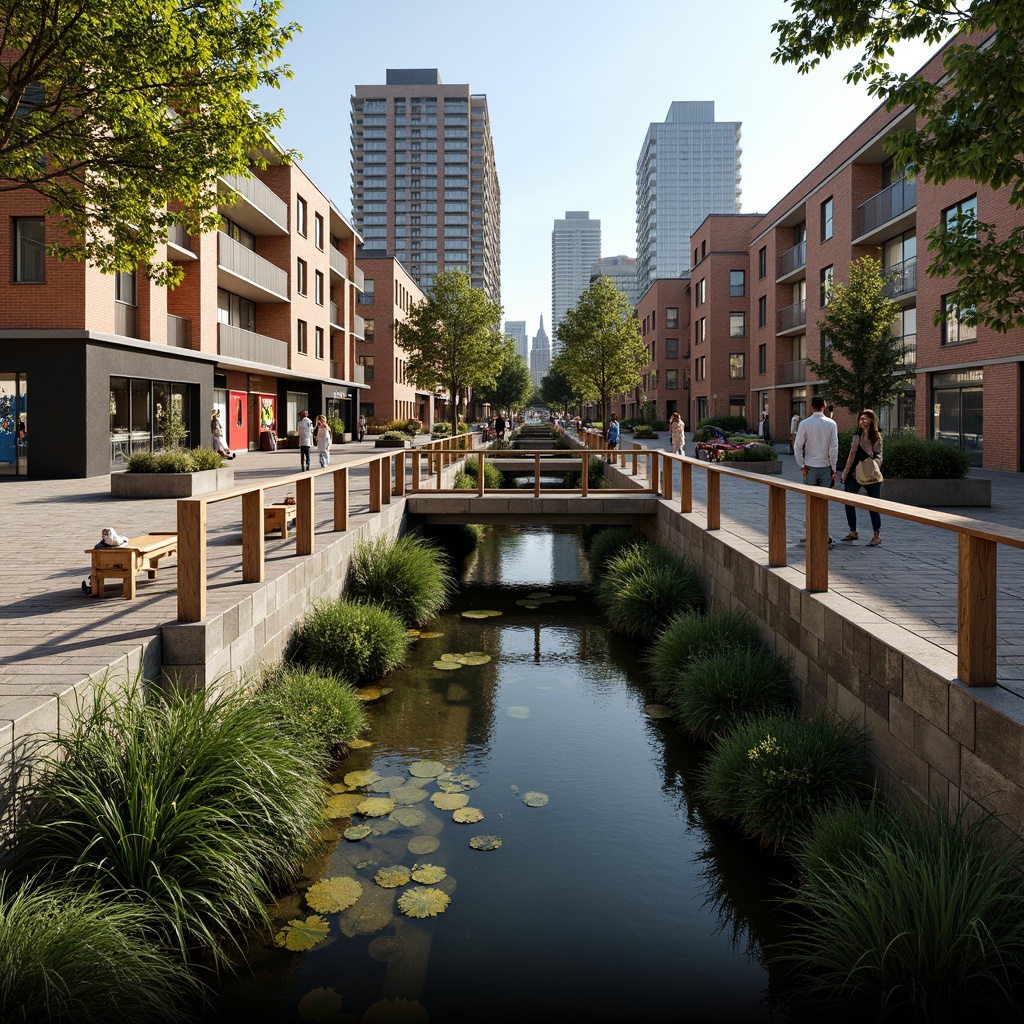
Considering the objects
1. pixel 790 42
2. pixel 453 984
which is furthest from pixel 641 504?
pixel 453 984

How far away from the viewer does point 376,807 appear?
6.38 m

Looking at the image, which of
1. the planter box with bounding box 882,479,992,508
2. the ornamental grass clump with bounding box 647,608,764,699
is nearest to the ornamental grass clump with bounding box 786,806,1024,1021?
the ornamental grass clump with bounding box 647,608,764,699

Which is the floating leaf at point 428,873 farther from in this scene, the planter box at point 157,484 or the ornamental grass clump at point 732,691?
the planter box at point 157,484

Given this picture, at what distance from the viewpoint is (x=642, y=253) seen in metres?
183

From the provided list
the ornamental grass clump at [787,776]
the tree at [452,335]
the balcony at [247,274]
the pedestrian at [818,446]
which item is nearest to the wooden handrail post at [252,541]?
the ornamental grass clump at [787,776]

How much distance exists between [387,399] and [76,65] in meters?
52.9

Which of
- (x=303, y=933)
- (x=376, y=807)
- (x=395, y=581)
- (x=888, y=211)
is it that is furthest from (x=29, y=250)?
(x=888, y=211)

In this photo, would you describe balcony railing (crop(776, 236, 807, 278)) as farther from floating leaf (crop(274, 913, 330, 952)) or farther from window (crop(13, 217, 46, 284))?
floating leaf (crop(274, 913, 330, 952))

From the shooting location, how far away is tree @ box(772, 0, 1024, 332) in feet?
28.2

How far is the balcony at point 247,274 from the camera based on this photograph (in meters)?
30.0

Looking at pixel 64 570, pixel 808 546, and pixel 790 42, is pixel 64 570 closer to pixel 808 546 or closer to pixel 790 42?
pixel 808 546

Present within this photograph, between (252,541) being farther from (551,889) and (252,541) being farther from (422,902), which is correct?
(551,889)

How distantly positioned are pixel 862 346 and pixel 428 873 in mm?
19441

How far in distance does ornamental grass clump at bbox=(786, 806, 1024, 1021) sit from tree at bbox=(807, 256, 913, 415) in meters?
18.7
